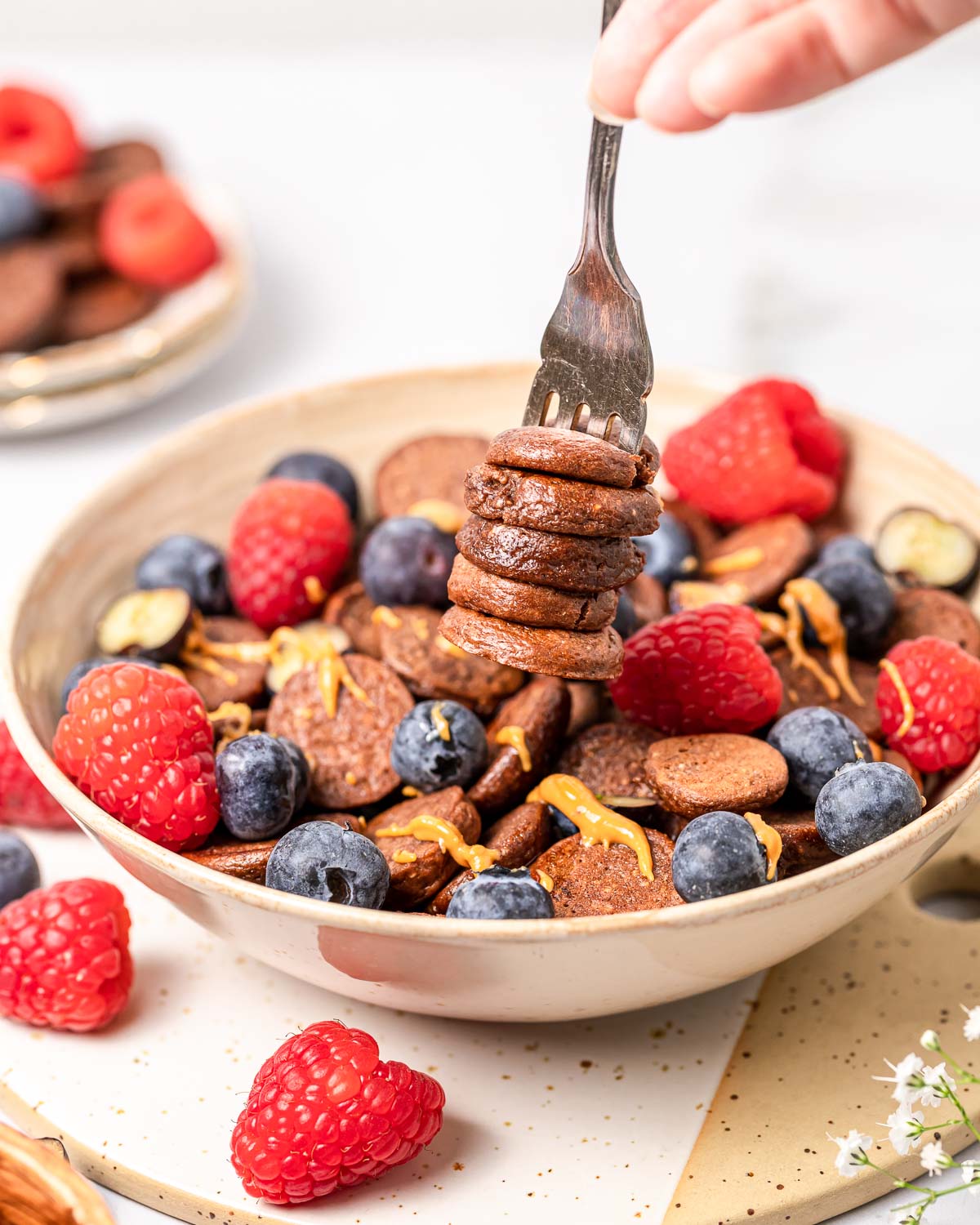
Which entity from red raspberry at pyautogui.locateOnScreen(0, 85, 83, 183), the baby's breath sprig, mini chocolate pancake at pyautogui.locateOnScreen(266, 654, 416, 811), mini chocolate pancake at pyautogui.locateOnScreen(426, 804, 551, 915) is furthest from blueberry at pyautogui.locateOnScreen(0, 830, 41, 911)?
red raspberry at pyautogui.locateOnScreen(0, 85, 83, 183)

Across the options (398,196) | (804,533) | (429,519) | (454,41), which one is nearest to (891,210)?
(398,196)

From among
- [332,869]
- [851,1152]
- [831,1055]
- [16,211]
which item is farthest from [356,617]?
[16,211]

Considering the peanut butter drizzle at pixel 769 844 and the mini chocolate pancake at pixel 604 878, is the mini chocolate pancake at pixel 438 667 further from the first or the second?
the peanut butter drizzle at pixel 769 844

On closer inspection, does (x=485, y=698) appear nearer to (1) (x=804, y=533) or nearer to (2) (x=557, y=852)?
(2) (x=557, y=852)

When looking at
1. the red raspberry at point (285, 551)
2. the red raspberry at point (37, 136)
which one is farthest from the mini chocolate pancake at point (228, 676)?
the red raspberry at point (37, 136)

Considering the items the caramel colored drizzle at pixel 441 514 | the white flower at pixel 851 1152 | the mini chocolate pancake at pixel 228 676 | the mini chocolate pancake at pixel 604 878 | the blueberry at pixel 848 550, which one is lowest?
the white flower at pixel 851 1152

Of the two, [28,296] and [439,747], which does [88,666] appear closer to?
[439,747]
